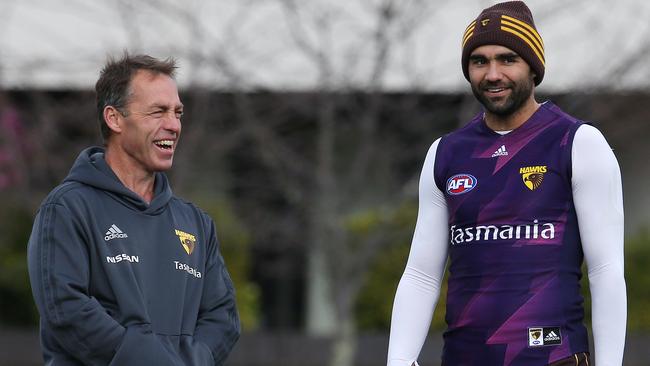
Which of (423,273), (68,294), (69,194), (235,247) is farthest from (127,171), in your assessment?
(235,247)

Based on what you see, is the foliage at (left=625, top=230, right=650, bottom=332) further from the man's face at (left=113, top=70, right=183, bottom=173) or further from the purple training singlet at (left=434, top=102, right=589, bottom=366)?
the man's face at (left=113, top=70, right=183, bottom=173)

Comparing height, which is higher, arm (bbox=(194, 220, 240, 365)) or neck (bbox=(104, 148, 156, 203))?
neck (bbox=(104, 148, 156, 203))

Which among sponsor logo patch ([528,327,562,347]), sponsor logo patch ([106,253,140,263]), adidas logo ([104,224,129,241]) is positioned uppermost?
adidas logo ([104,224,129,241])

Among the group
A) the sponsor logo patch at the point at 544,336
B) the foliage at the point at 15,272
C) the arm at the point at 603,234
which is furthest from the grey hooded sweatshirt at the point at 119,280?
the foliage at the point at 15,272

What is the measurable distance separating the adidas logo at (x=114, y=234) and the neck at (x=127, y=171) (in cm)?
23

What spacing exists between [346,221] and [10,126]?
11.3 ft

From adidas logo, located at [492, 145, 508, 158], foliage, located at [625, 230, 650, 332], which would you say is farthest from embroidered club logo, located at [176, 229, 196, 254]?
foliage, located at [625, 230, 650, 332]

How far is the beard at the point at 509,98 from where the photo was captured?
184 inches

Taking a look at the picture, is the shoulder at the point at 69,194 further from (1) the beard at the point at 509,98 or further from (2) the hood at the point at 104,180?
(1) the beard at the point at 509,98

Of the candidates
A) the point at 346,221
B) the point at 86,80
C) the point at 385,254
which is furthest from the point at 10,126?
the point at 385,254

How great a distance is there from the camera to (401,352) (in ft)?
15.9

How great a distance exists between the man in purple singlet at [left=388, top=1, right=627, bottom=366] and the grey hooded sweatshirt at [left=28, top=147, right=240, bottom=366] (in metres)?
0.77

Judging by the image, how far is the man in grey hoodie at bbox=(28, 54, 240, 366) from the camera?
4473 mm

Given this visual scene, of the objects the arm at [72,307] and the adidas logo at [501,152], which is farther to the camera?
the adidas logo at [501,152]
